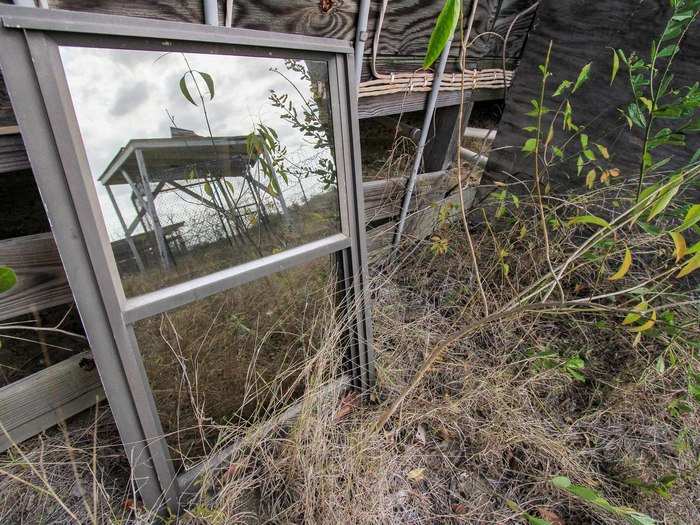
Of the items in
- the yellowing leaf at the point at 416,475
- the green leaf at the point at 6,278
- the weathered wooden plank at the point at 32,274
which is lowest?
the yellowing leaf at the point at 416,475

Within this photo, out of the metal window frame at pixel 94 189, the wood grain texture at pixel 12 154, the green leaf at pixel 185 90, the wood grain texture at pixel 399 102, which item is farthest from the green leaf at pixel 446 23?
the wood grain texture at pixel 12 154

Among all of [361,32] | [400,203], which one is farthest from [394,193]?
[361,32]

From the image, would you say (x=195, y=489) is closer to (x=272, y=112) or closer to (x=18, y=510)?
(x=18, y=510)

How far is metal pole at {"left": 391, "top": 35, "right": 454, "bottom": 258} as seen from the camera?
5.52 ft

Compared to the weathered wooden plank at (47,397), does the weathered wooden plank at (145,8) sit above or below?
above

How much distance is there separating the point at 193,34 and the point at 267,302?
0.74 meters

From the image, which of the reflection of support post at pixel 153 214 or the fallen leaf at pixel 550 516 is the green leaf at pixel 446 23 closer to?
the reflection of support post at pixel 153 214

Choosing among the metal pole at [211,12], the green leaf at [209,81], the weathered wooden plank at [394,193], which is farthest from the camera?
the weathered wooden plank at [394,193]

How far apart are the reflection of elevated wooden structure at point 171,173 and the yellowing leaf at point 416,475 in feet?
3.42

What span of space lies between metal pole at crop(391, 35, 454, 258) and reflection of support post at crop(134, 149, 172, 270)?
1.34 meters

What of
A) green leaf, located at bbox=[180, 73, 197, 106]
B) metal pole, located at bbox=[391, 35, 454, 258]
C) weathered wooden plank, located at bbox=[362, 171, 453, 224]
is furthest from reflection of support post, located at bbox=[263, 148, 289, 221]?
metal pole, located at bbox=[391, 35, 454, 258]

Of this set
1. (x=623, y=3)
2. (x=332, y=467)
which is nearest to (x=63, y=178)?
(x=332, y=467)

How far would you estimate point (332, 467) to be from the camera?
43.6 inches

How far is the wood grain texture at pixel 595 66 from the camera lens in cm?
160
